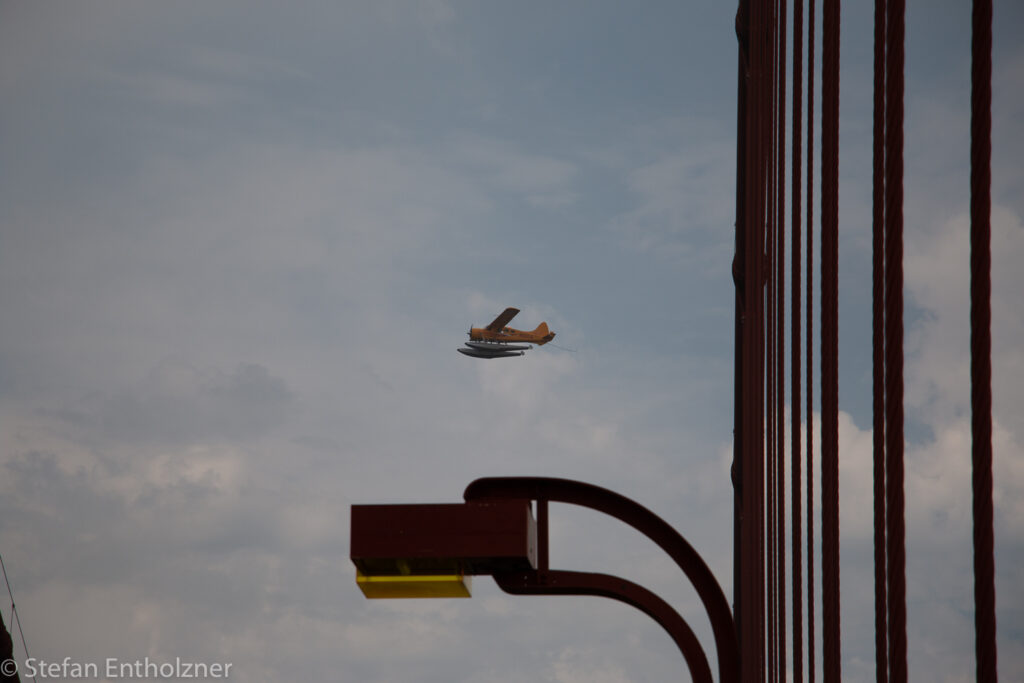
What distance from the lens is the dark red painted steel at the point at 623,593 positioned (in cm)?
817

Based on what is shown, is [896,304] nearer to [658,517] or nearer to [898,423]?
[898,423]

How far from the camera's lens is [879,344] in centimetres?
421

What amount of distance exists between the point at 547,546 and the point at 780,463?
65.1 inches

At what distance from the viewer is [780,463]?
25.3ft

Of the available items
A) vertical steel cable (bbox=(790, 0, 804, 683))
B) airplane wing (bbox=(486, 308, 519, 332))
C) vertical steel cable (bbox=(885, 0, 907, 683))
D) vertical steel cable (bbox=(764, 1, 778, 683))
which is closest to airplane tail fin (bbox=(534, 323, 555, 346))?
airplane wing (bbox=(486, 308, 519, 332))

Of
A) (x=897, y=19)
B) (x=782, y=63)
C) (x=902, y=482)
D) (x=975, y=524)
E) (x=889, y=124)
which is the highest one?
(x=782, y=63)

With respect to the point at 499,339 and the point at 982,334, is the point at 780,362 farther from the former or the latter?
the point at 499,339

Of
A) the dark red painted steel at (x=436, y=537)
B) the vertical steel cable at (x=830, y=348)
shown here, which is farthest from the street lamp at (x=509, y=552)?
the vertical steel cable at (x=830, y=348)

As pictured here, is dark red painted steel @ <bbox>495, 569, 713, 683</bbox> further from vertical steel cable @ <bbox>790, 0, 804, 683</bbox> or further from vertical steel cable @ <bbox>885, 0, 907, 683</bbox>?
vertical steel cable @ <bbox>885, 0, 907, 683</bbox>

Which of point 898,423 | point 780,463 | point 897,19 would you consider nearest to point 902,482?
point 898,423

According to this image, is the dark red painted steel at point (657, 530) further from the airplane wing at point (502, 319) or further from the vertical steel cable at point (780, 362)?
the airplane wing at point (502, 319)

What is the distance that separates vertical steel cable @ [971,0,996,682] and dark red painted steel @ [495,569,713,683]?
5.34 metres

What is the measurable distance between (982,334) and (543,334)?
9237 cm

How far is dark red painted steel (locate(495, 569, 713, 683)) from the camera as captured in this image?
817cm
